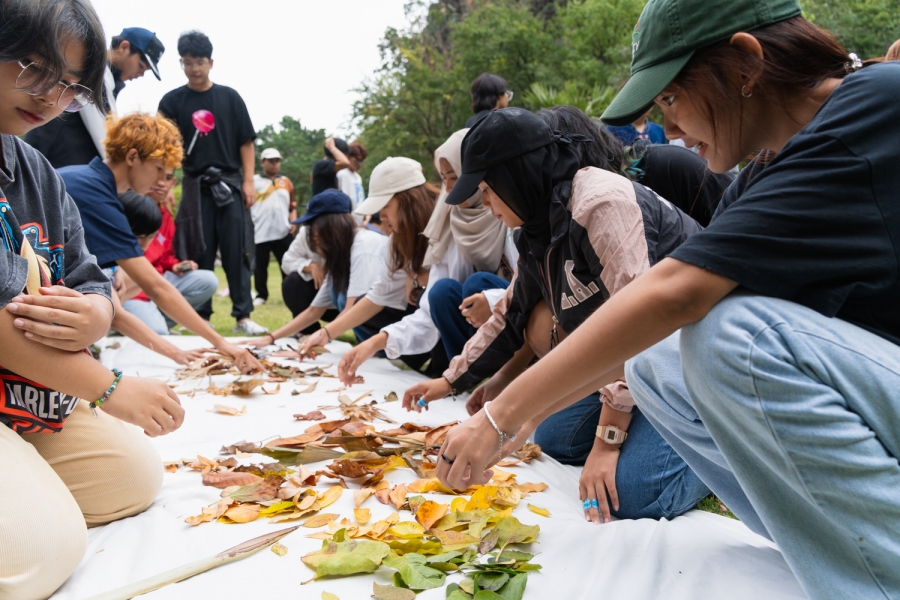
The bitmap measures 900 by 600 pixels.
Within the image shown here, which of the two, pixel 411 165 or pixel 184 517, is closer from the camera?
pixel 184 517

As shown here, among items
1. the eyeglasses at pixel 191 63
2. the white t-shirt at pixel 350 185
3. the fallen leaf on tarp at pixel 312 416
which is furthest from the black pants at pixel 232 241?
the fallen leaf on tarp at pixel 312 416

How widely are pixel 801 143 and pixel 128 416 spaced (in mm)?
1531

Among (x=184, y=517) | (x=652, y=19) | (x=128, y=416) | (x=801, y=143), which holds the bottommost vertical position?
(x=184, y=517)

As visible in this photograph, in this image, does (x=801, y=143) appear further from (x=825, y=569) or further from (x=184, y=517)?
(x=184, y=517)

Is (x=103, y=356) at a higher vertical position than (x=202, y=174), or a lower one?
lower

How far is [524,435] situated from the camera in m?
1.86

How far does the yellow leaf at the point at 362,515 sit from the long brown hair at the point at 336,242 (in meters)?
3.00

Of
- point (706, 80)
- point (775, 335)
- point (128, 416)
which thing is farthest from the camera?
point (128, 416)

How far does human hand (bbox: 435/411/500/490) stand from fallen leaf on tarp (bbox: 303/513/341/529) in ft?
1.51

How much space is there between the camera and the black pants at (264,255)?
7902 millimetres

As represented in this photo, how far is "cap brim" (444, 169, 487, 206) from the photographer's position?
2.26m

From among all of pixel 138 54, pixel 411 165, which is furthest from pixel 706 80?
pixel 138 54

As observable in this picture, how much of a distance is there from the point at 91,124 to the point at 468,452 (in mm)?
4053

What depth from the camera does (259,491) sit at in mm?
1954
